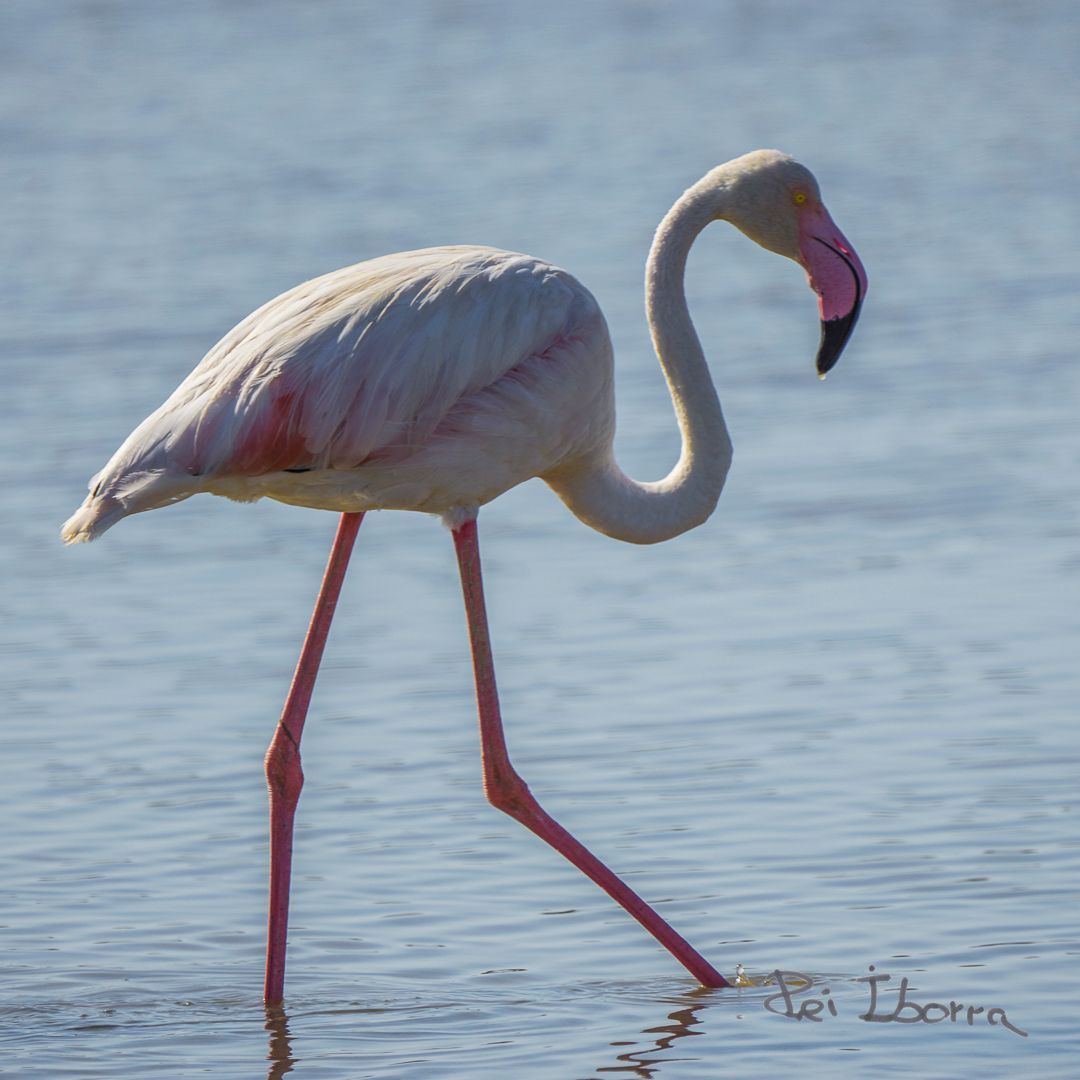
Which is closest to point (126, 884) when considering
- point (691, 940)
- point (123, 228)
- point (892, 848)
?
point (691, 940)

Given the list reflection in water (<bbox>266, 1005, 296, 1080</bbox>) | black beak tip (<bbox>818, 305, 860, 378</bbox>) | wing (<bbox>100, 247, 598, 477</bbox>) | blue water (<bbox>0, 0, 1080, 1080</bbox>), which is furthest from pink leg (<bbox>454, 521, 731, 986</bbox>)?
black beak tip (<bbox>818, 305, 860, 378</bbox>)

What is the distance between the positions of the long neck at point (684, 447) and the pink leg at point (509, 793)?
392 millimetres

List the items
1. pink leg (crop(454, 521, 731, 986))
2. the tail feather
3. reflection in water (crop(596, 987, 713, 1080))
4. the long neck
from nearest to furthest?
reflection in water (crop(596, 987, 713, 1080)) < the tail feather < pink leg (crop(454, 521, 731, 986)) < the long neck

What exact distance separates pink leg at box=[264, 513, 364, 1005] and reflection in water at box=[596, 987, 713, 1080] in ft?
3.08

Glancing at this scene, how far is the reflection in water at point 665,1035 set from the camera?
5191 millimetres

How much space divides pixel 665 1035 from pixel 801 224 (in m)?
2.17

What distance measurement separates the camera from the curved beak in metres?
6.17

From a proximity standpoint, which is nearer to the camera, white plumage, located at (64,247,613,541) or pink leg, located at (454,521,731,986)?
white plumage, located at (64,247,613,541)

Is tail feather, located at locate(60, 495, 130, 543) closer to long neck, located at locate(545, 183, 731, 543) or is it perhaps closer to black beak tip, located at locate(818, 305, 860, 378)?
long neck, located at locate(545, 183, 731, 543)

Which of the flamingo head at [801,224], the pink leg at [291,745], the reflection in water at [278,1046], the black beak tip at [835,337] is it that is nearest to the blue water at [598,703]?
the reflection in water at [278,1046]

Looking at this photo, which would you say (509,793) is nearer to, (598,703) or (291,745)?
(291,745)

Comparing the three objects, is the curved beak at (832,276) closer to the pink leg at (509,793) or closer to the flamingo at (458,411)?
the flamingo at (458,411)

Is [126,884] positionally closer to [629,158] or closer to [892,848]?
[892,848]

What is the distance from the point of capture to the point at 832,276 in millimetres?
6184
